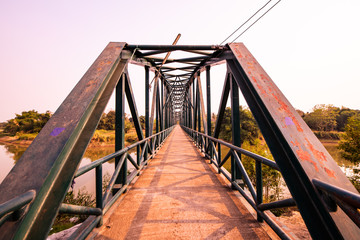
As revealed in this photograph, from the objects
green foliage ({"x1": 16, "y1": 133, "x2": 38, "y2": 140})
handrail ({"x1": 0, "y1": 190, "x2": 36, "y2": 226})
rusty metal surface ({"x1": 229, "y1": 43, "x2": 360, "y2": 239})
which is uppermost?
rusty metal surface ({"x1": 229, "y1": 43, "x2": 360, "y2": 239})

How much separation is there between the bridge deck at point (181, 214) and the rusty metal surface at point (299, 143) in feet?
3.72

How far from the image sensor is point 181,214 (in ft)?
8.25

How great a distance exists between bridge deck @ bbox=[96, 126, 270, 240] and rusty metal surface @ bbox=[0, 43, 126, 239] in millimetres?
1162

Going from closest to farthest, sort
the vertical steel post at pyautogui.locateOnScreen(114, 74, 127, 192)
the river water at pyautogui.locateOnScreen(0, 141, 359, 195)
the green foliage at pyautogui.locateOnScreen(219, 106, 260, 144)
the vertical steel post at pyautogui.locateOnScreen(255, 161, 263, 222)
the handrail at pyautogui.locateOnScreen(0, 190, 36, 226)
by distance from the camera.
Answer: the handrail at pyautogui.locateOnScreen(0, 190, 36, 226), the vertical steel post at pyautogui.locateOnScreen(255, 161, 263, 222), the vertical steel post at pyautogui.locateOnScreen(114, 74, 127, 192), the river water at pyautogui.locateOnScreen(0, 141, 359, 195), the green foliage at pyautogui.locateOnScreen(219, 106, 260, 144)

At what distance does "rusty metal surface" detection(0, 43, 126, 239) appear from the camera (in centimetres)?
109

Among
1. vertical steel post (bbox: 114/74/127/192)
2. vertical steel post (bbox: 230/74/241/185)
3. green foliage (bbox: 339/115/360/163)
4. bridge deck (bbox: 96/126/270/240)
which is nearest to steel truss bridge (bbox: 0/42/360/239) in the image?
bridge deck (bbox: 96/126/270/240)

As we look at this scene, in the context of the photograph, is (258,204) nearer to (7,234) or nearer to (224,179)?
(224,179)

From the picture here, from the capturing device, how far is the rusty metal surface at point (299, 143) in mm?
1270

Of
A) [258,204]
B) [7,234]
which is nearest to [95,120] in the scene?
[7,234]

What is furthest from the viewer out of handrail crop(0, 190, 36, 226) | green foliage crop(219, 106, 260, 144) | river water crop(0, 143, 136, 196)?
green foliage crop(219, 106, 260, 144)

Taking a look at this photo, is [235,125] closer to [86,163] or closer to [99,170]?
[99,170]

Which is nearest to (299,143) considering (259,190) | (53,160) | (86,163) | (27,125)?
(259,190)

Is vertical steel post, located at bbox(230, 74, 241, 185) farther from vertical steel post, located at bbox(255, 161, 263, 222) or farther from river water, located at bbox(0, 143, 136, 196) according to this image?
river water, located at bbox(0, 143, 136, 196)

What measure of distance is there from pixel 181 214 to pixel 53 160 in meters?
2.06
